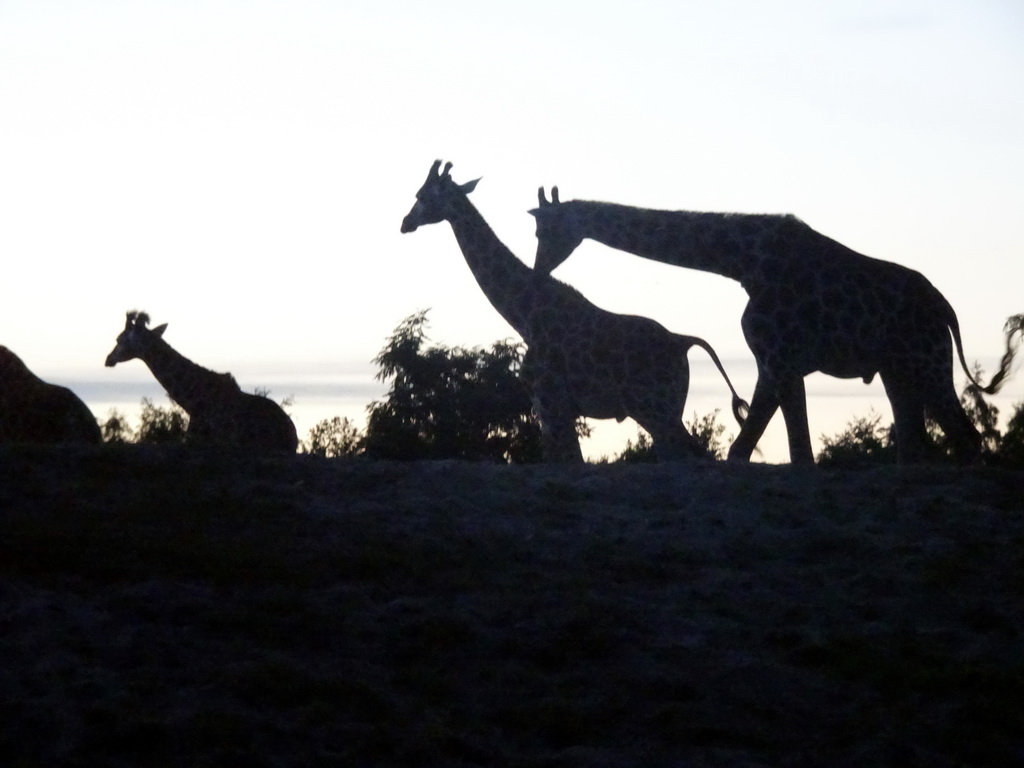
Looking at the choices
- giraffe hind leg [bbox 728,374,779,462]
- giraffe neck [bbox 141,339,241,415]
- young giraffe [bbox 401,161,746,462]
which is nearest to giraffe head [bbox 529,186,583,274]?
young giraffe [bbox 401,161,746,462]

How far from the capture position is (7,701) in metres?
6.03

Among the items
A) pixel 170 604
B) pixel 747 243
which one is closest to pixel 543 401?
pixel 747 243

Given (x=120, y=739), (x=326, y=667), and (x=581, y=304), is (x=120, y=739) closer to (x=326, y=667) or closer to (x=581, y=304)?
(x=326, y=667)

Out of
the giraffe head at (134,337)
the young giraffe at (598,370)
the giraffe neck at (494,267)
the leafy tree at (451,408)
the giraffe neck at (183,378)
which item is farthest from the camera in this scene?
the leafy tree at (451,408)

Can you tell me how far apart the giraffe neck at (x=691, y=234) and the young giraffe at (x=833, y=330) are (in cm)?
1

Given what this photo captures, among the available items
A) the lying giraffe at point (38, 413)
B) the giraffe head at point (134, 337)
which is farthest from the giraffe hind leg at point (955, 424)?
the giraffe head at point (134, 337)

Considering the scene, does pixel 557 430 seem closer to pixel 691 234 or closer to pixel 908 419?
pixel 691 234

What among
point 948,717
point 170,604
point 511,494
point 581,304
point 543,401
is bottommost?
point 948,717

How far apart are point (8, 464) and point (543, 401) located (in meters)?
5.28

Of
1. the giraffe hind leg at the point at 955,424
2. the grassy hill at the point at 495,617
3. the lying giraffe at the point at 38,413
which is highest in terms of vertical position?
the lying giraffe at the point at 38,413

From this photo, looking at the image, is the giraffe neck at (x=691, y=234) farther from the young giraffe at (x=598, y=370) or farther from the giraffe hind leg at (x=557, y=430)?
the giraffe hind leg at (x=557, y=430)

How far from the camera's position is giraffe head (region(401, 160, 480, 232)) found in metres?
15.4

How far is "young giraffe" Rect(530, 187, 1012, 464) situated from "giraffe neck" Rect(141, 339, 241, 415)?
5629mm

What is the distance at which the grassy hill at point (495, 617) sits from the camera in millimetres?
6191
